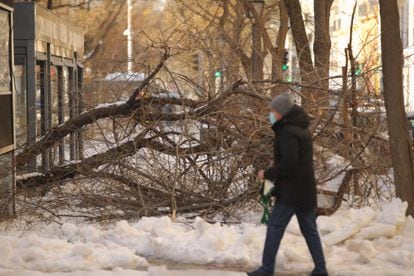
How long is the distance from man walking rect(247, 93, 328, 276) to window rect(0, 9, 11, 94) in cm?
548

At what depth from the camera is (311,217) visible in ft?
24.8

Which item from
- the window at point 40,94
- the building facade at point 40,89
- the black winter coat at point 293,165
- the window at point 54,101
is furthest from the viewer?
the window at point 54,101

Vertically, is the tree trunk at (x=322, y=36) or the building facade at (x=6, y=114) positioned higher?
the tree trunk at (x=322, y=36)

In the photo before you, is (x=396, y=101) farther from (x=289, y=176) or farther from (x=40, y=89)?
(x=40, y=89)

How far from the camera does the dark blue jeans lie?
7484 millimetres

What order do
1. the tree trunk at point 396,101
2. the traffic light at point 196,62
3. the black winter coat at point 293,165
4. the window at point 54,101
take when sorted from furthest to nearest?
the traffic light at point 196,62 → the window at point 54,101 → the tree trunk at point 396,101 → the black winter coat at point 293,165

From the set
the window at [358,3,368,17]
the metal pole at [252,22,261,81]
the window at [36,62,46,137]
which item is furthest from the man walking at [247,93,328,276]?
the window at [358,3,368,17]

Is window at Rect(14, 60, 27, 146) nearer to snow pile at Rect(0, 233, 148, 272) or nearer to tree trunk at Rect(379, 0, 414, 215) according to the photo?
snow pile at Rect(0, 233, 148, 272)

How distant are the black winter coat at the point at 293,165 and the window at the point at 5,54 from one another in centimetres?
551

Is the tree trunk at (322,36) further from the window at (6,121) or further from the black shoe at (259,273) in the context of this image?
the black shoe at (259,273)

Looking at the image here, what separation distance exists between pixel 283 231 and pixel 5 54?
6049 millimetres

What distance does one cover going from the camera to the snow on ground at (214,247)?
8258 mm

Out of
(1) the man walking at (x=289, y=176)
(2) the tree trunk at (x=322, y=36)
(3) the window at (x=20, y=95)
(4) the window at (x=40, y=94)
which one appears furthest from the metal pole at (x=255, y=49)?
(1) the man walking at (x=289, y=176)

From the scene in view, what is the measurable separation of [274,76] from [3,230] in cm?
536
